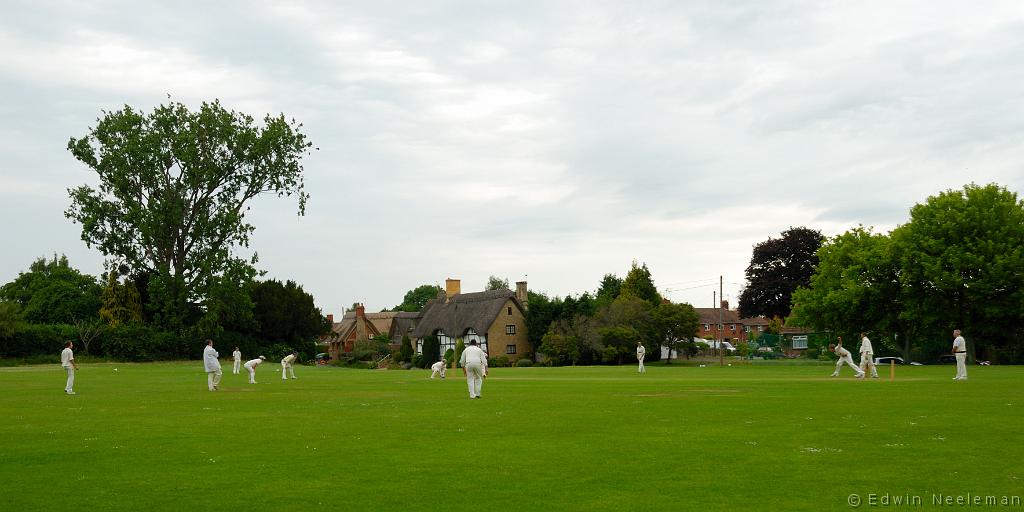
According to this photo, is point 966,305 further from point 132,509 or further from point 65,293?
point 65,293

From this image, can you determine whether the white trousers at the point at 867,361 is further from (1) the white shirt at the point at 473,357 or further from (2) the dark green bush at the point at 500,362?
(2) the dark green bush at the point at 500,362

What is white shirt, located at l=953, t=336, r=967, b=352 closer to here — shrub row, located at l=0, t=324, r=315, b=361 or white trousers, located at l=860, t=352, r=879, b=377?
white trousers, located at l=860, t=352, r=879, b=377

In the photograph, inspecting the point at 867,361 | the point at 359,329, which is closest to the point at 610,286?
the point at 359,329

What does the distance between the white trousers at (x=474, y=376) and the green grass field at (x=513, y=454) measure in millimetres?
1934

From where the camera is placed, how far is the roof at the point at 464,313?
102m

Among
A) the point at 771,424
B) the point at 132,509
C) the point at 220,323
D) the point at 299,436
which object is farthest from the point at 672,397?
the point at 220,323

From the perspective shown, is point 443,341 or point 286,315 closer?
point 286,315

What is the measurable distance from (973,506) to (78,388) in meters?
34.7

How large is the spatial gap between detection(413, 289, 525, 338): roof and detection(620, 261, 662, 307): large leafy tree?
1315cm

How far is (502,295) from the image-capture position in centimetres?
10400

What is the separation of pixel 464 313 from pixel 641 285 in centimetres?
2051

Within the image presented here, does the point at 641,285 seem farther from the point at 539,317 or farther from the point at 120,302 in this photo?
the point at 120,302

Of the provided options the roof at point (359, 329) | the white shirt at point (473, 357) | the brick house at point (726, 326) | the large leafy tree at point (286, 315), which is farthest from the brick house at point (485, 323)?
the white shirt at point (473, 357)

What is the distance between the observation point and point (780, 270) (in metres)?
96.1
